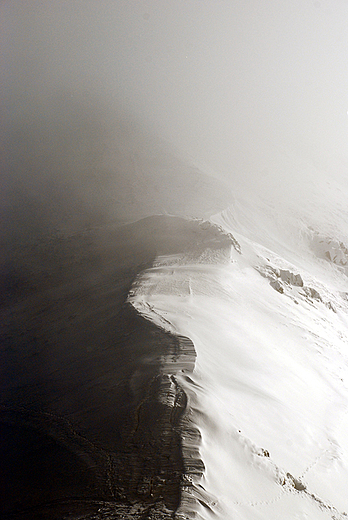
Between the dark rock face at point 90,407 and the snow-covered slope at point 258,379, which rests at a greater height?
the snow-covered slope at point 258,379

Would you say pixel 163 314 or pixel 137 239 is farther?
pixel 137 239

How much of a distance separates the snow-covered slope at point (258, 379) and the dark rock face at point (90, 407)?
8.0 inches

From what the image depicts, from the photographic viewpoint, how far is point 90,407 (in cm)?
318

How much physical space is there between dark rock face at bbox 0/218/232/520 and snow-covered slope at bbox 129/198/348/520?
204 millimetres

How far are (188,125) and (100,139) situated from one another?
28.9 ft

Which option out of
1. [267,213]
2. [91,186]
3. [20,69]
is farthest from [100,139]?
[20,69]

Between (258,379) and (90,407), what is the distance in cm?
189

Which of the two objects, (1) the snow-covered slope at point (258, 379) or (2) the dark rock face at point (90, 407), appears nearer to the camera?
(2) the dark rock face at point (90, 407)

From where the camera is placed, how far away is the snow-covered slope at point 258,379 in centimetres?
246

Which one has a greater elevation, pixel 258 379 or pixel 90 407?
pixel 258 379

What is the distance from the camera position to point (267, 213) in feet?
46.5

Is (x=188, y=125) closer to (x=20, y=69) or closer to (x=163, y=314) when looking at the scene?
(x=20, y=69)

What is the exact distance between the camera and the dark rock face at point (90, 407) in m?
2.26

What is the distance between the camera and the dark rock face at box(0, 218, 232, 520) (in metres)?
2.26
